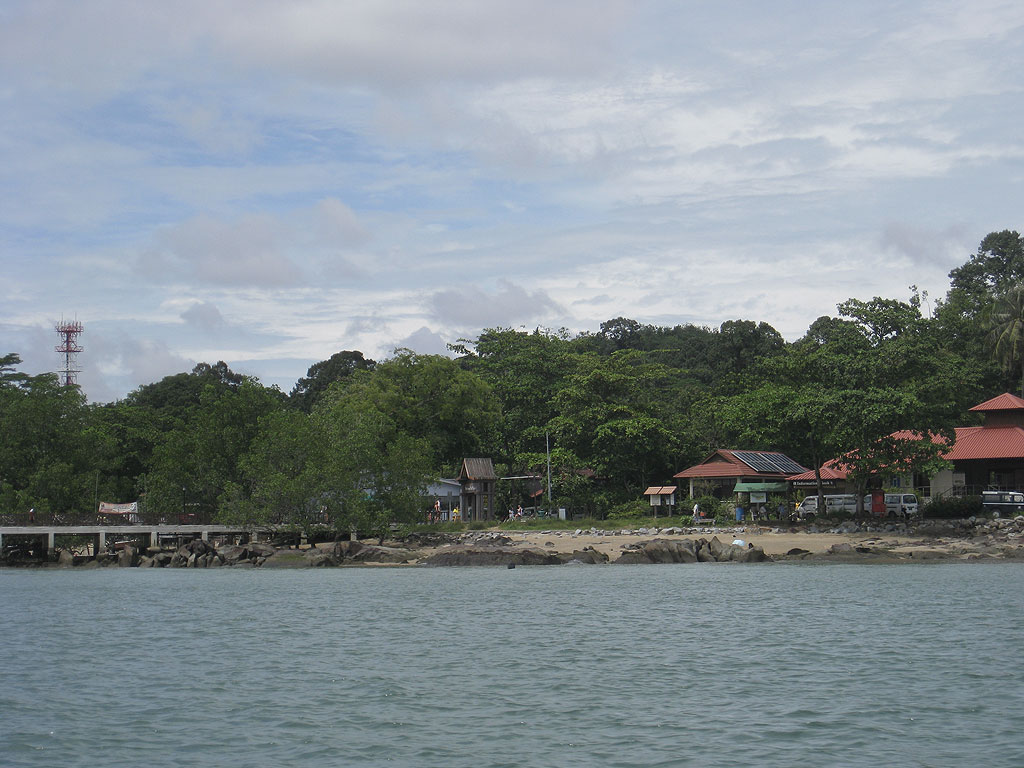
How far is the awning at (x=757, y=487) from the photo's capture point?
181 feet

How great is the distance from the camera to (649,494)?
5759cm

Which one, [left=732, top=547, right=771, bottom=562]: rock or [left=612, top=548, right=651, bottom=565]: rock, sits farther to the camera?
[left=612, top=548, right=651, bottom=565]: rock

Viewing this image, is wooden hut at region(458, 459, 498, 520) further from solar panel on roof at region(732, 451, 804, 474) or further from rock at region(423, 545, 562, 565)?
solar panel on roof at region(732, 451, 804, 474)

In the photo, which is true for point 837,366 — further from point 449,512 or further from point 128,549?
point 128,549

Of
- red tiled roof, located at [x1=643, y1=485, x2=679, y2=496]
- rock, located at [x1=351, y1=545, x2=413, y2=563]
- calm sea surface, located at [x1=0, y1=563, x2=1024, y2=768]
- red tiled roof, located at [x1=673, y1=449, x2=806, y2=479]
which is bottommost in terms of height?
calm sea surface, located at [x1=0, y1=563, x2=1024, y2=768]

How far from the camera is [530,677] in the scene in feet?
60.5

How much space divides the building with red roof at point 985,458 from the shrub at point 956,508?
2.88 m

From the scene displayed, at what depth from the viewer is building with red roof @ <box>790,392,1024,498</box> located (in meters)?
54.1

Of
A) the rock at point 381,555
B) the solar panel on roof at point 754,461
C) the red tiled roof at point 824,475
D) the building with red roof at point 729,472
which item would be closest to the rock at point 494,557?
the rock at point 381,555

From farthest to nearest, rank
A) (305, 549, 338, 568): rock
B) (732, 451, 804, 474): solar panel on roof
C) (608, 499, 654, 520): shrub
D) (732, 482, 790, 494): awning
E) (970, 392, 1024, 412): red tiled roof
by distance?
(732, 451, 804, 474): solar panel on roof, (608, 499, 654, 520): shrub, (970, 392, 1024, 412): red tiled roof, (732, 482, 790, 494): awning, (305, 549, 338, 568): rock

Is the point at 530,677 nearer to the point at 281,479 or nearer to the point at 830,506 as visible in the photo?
the point at 281,479

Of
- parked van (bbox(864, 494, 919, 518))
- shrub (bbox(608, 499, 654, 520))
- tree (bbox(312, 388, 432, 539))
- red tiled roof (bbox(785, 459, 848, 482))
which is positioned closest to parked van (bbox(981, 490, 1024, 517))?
parked van (bbox(864, 494, 919, 518))

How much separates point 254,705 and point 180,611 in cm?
1515

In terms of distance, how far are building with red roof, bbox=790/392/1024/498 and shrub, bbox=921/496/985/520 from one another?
9.45ft
